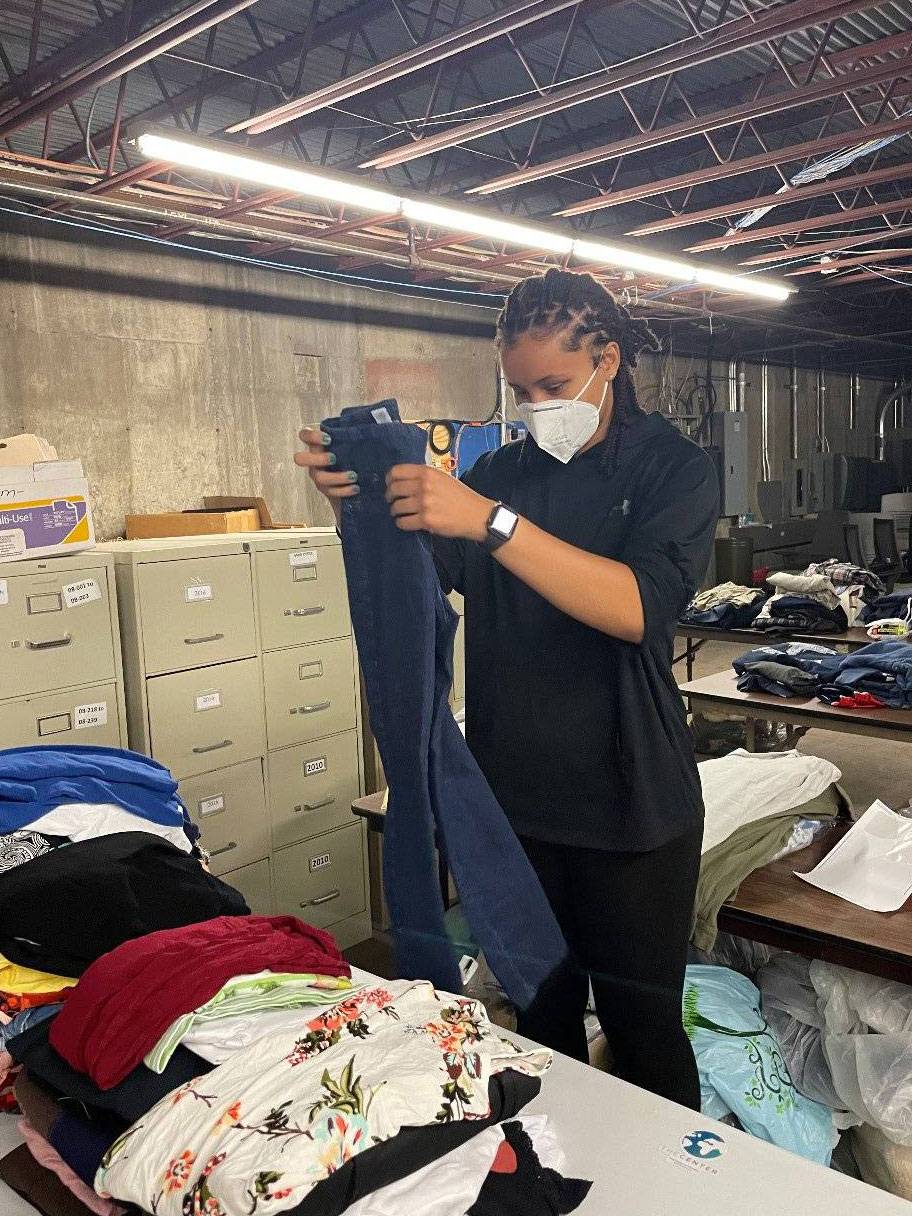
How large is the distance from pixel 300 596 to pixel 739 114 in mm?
3161

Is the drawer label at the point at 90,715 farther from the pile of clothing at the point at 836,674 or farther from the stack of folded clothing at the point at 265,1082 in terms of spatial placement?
the pile of clothing at the point at 836,674

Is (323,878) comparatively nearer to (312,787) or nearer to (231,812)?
(312,787)

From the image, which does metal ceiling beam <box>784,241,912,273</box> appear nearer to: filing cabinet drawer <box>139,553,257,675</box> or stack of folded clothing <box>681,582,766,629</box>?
stack of folded clothing <box>681,582,766,629</box>

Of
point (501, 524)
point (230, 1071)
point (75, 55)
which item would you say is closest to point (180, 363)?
point (75, 55)

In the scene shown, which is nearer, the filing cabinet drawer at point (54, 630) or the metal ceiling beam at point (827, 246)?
the filing cabinet drawer at point (54, 630)

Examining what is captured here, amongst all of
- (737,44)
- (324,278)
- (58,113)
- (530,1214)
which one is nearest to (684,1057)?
(530,1214)

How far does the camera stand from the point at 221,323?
A: 640 centimetres

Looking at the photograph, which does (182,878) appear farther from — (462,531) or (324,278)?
(324,278)

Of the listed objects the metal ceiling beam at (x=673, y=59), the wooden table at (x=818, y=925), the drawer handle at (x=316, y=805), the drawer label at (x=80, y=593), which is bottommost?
the drawer handle at (x=316, y=805)

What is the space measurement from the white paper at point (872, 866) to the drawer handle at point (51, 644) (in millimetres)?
2158

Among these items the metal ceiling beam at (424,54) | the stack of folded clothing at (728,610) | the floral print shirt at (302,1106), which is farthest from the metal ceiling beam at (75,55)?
the floral print shirt at (302,1106)

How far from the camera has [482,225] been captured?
509 centimetres

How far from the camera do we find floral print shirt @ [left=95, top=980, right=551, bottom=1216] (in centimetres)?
87

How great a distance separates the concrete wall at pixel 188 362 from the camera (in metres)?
5.38
